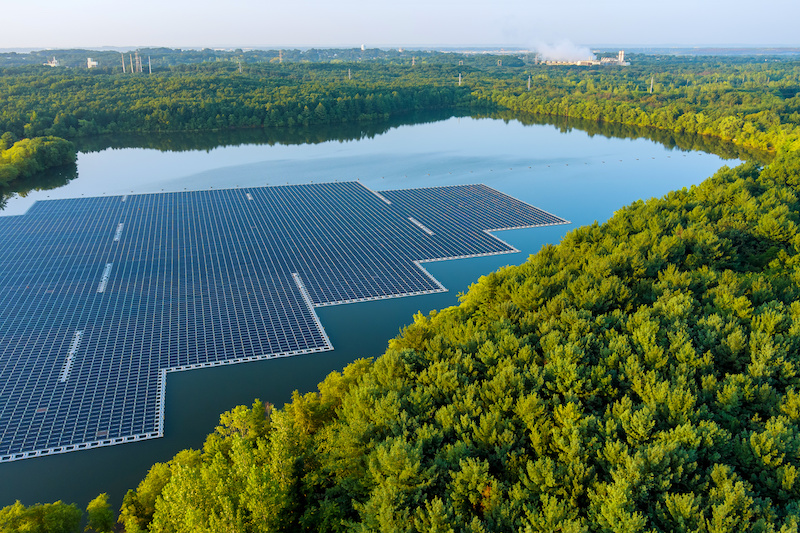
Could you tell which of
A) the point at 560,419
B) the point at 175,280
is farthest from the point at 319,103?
the point at 560,419

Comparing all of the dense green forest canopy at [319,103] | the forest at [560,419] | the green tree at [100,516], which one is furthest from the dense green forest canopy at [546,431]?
the dense green forest canopy at [319,103]

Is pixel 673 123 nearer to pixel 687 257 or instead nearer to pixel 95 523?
pixel 687 257

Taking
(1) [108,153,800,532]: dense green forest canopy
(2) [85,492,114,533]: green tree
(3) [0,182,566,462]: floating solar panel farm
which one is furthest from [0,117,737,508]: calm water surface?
(1) [108,153,800,532]: dense green forest canopy

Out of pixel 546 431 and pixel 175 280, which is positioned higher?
pixel 546 431

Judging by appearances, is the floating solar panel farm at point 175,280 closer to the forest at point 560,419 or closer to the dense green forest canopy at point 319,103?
the forest at point 560,419

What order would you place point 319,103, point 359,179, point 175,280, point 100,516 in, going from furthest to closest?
1. point 319,103
2. point 359,179
3. point 175,280
4. point 100,516

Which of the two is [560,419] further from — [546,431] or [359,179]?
[359,179]

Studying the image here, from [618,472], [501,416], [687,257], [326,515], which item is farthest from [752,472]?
[687,257]
